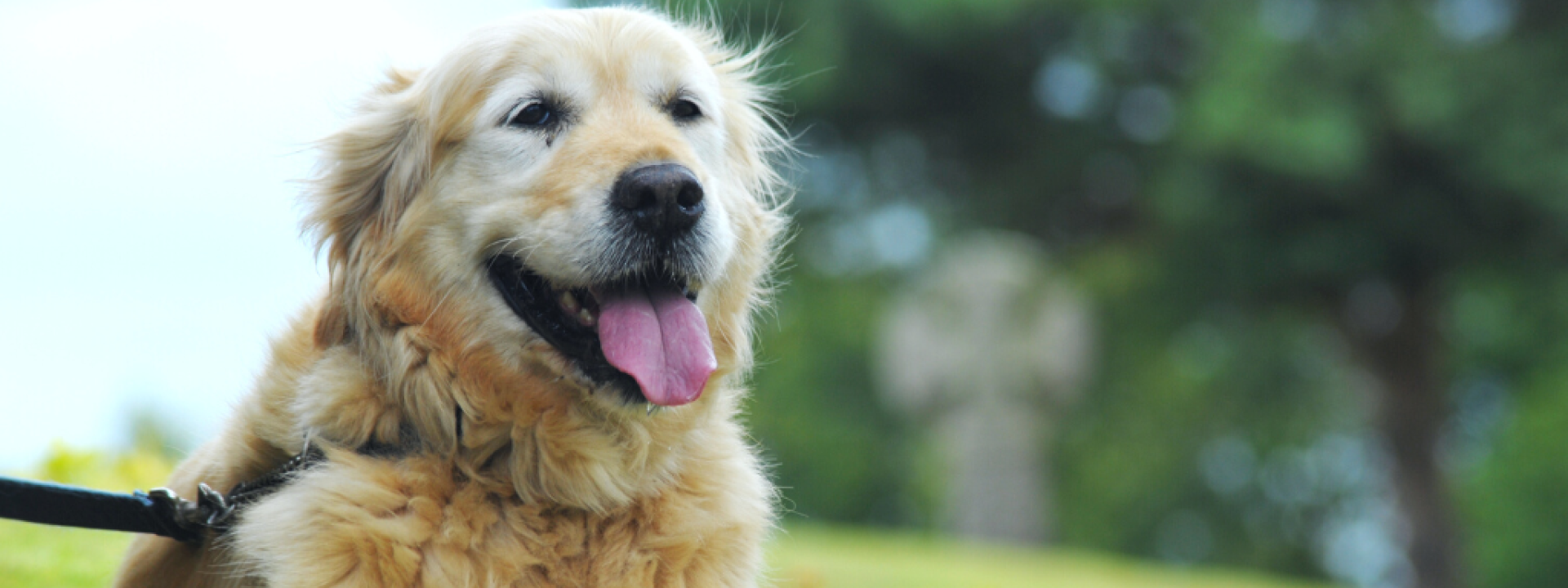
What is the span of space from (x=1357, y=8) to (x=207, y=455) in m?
13.0

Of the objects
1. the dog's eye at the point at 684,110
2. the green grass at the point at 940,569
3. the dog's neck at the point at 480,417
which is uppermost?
the dog's eye at the point at 684,110

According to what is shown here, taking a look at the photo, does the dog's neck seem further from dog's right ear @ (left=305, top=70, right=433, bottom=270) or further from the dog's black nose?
the dog's black nose

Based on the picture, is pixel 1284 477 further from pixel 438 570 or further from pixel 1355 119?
pixel 438 570

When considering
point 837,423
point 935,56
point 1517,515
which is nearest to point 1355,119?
point 935,56

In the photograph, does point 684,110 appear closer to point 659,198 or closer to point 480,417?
point 659,198

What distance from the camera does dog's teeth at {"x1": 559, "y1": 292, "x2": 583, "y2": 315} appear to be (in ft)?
11.9

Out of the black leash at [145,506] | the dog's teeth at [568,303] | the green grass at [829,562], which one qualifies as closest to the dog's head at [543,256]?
the dog's teeth at [568,303]

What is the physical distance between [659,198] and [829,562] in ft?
18.9

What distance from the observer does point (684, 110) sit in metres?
3.97

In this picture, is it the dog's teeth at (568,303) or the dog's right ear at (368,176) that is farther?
the dog's right ear at (368,176)

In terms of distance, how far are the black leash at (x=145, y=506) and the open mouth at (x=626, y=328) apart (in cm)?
67

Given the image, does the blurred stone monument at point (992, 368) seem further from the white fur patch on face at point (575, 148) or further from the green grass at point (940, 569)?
the white fur patch on face at point (575, 148)

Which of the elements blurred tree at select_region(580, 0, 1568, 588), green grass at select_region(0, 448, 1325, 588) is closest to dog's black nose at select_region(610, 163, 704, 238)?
green grass at select_region(0, 448, 1325, 588)

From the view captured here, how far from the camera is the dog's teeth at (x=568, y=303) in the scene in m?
3.62
